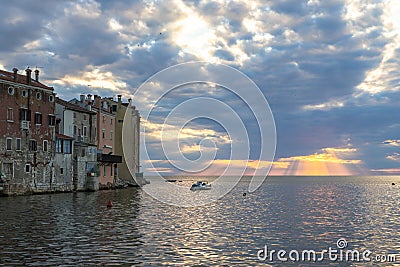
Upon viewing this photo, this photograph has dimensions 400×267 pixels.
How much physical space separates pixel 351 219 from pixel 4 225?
1235 inches

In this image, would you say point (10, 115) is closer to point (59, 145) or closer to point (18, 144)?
point (18, 144)

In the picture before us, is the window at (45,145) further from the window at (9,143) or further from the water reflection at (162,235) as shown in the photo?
the water reflection at (162,235)

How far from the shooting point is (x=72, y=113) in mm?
80625

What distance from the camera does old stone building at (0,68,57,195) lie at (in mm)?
62625

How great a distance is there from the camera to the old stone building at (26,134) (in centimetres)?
6262

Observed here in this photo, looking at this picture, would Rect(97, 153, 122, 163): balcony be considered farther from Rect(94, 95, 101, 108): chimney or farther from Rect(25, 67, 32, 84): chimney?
Rect(25, 67, 32, 84): chimney

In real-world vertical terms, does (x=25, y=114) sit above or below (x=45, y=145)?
above

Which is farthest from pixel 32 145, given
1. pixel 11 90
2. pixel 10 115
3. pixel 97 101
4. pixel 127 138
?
pixel 127 138

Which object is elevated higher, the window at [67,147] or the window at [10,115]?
the window at [10,115]

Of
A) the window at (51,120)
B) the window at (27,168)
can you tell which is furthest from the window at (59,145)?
the window at (27,168)

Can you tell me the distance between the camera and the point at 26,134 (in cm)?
6581

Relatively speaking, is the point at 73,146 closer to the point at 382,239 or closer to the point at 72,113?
the point at 72,113

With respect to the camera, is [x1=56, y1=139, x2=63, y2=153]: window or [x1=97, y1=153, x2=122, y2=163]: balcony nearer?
[x1=56, y1=139, x2=63, y2=153]: window

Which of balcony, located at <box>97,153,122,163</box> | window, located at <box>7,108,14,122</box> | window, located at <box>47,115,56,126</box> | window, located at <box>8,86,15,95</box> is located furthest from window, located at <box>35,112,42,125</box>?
balcony, located at <box>97,153,122,163</box>
